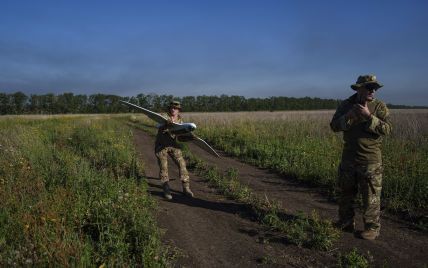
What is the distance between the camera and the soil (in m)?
4.75

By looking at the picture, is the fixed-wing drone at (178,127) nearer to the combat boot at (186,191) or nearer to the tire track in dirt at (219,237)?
the combat boot at (186,191)

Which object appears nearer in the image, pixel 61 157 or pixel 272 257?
pixel 272 257

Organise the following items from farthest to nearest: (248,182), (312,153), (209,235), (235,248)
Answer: (312,153) → (248,182) → (209,235) → (235,248)

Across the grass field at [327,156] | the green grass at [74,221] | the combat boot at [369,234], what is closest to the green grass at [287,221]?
the combat boot at [369,234]

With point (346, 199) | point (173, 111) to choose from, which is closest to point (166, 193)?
point (173, 111)

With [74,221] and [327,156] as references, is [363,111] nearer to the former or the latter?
[74,221]

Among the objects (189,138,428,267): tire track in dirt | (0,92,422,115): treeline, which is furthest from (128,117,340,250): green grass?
(0,92,422,115): treeline

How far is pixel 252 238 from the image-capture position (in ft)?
18.0

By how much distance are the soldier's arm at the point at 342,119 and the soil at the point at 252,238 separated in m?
1.60

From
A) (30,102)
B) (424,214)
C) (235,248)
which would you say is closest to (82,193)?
(235,248)

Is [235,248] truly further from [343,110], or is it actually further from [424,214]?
[424,214]

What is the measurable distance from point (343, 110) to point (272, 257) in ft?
7.96

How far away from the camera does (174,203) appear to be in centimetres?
736

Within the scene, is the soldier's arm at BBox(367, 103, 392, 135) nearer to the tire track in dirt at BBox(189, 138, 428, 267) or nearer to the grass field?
the tire track in dirt at BBox(189, 138, 428, 267)
